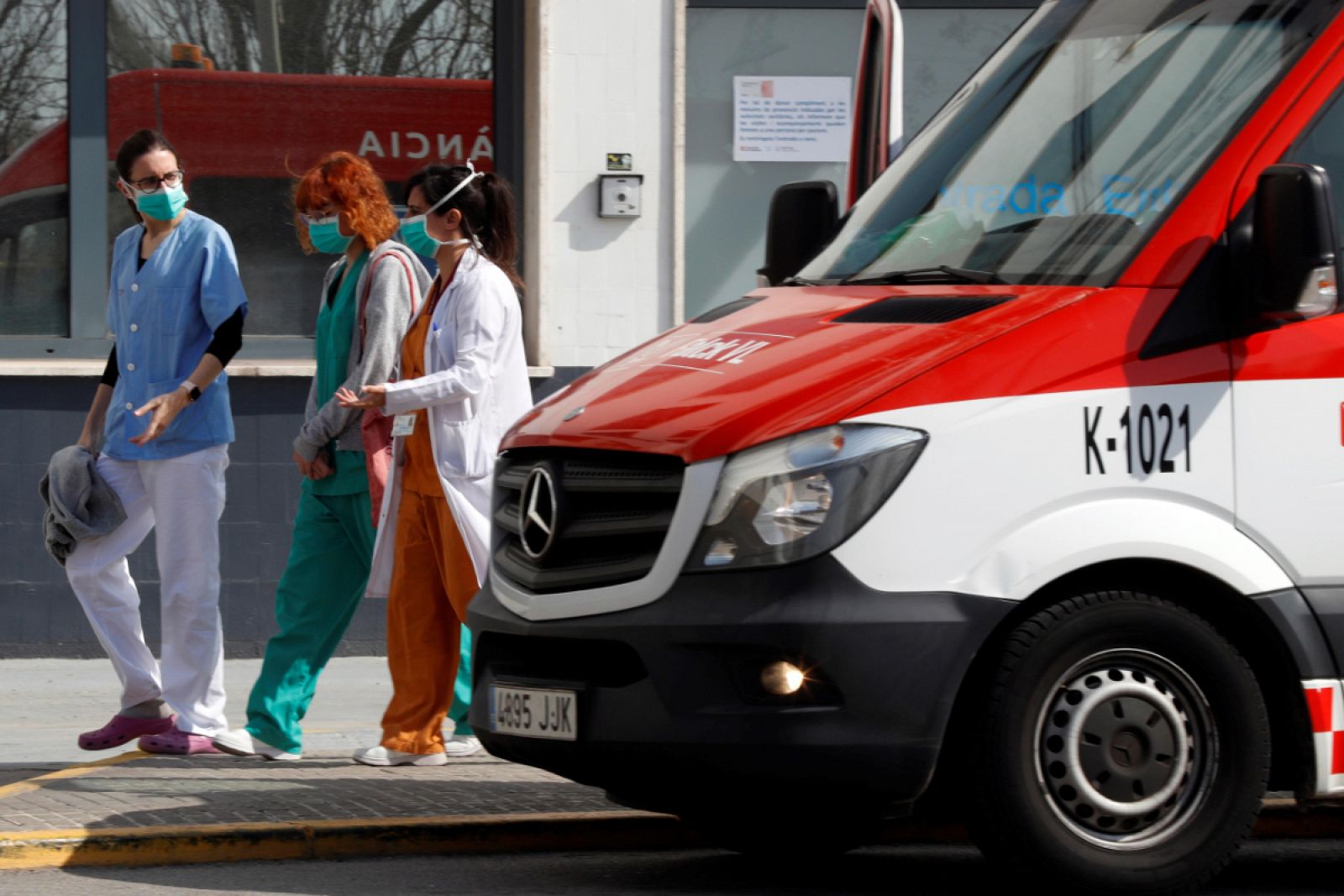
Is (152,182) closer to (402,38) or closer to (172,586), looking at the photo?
(172,586)

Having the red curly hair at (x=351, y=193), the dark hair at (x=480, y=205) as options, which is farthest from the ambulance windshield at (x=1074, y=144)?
the red curly hair at (x=351, y=193)

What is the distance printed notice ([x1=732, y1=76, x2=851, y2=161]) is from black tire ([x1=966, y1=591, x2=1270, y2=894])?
6101 millimetres

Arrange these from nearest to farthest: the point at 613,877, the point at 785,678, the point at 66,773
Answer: the point at 785,678 → the point at 613,877 → the point at 66,773

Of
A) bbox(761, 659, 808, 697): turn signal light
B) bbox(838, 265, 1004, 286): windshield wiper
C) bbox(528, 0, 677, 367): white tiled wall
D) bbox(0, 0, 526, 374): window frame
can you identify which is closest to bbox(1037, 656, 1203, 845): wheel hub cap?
bbox(761, 659, 808, 697): turn signal light

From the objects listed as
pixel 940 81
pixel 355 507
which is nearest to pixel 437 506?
pixel 355 507

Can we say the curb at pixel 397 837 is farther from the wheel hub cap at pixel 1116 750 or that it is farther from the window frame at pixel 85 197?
the window frame at pixel 85 197

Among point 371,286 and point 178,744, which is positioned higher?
point 371,286

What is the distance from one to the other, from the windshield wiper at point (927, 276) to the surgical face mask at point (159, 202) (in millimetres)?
2678

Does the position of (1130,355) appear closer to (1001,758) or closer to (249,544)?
(1001,758)

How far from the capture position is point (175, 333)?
728 cm

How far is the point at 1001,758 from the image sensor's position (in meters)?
4.84

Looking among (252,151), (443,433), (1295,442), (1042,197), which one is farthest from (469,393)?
(252,151)

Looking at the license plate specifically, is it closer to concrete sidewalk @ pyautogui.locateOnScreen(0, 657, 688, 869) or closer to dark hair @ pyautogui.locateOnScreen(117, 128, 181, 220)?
concrete sidewalk @ pyautogui.locateOnScreen(0, 657, 688, 869)

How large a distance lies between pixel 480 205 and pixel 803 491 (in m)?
2.68
